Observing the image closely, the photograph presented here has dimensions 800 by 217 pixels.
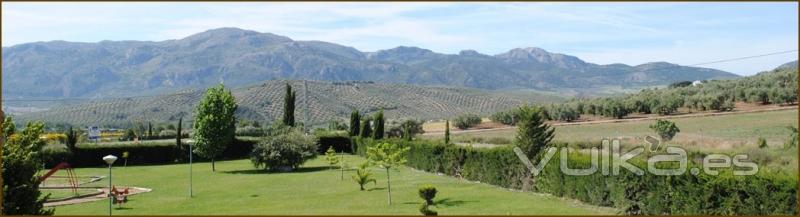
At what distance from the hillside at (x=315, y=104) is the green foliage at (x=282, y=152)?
174ft

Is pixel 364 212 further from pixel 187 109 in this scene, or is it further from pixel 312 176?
pixel 187 109

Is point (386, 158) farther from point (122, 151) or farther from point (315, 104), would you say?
point (315, 104)

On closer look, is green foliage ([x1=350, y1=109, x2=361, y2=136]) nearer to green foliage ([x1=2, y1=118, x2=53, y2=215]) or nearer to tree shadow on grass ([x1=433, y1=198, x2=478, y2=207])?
tree shadow on grass ([x1=433, y1=198, x2=478, y2=207])

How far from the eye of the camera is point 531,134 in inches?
1023

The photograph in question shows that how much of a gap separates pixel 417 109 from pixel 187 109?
1421 inches

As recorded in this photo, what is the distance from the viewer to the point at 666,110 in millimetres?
57656

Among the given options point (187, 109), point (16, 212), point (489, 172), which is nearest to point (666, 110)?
point (489, 172)

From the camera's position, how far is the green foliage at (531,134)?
25.5 meters

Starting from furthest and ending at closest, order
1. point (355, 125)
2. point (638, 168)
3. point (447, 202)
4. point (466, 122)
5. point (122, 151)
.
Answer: point (466, 122), point (355, 125), point (122, 151), point (447, 202), point (638, 168)

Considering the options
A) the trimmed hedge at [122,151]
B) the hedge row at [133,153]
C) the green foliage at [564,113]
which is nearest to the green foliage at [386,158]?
the hedge row at [133,153]

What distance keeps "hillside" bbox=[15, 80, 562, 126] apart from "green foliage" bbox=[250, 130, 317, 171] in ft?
174

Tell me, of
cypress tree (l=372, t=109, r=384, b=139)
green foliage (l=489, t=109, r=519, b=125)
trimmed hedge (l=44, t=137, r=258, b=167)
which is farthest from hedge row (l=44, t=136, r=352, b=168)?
green foliage (l=489, t=109, r=519, b=125)

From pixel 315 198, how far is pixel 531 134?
351 inches

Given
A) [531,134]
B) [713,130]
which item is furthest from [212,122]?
[713,130]
